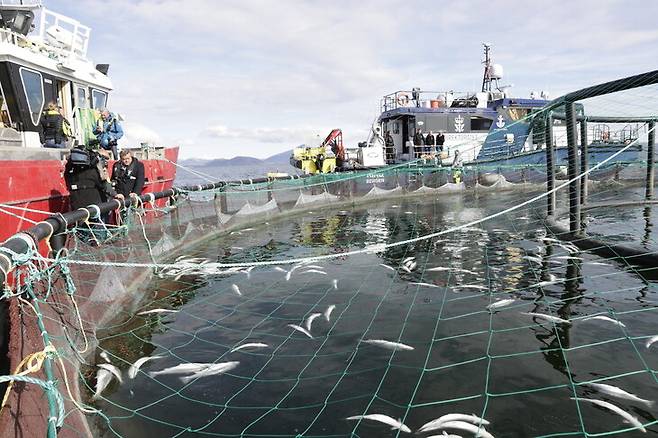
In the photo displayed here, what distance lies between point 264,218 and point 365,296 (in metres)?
10.4

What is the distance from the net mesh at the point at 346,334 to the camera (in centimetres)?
464

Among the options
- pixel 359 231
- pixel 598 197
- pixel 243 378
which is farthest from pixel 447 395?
pixel 598 197

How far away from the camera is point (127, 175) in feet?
38.7

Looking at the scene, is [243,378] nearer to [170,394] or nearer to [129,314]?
[170,394]

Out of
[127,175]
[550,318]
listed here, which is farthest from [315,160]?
[550,318]

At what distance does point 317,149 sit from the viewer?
28.6 metres

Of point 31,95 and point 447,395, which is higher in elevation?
point 31,95

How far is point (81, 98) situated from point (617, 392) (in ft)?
54.3

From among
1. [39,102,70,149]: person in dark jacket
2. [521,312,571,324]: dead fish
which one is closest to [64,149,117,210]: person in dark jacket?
[39,102,70,149]: person in dark jacket

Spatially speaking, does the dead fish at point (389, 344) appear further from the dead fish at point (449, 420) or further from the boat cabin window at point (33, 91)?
the boat cabin window at point (33, 91)

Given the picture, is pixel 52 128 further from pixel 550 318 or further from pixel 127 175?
pixel 550 318

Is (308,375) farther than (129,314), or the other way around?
(129,314)

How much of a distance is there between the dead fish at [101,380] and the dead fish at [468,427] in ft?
12.4

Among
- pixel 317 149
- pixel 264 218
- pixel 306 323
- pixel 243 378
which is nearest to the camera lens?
pixel 243 378
